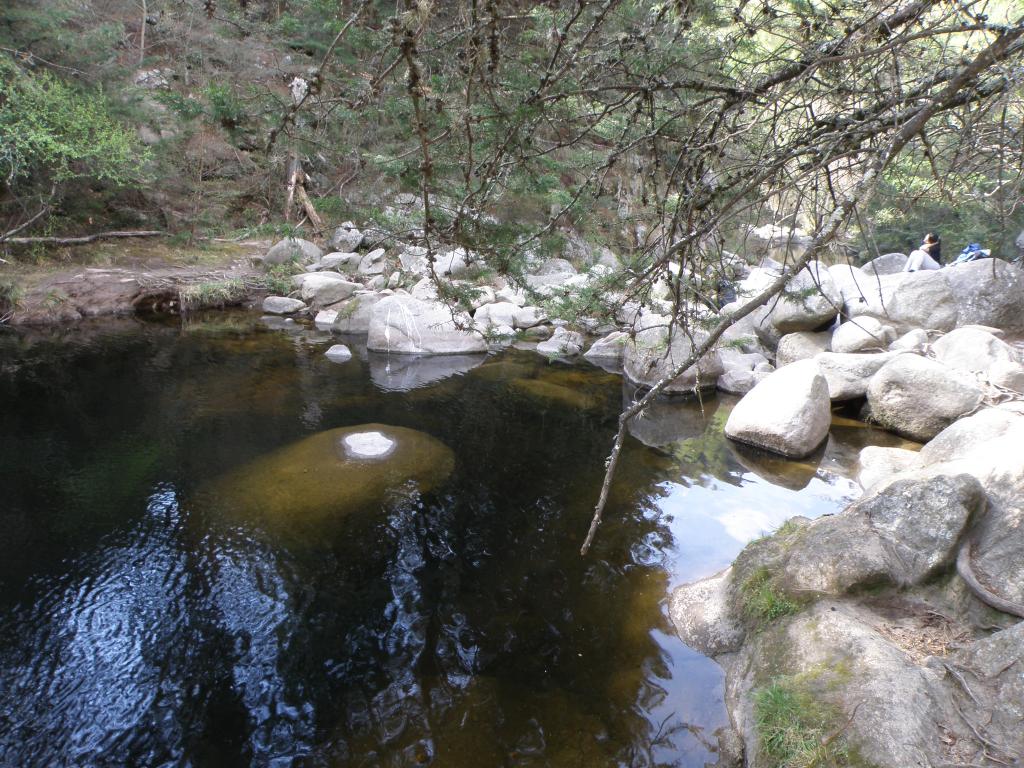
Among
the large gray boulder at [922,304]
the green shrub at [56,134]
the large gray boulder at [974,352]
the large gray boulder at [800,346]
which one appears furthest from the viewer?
the green shrub at [56,134]

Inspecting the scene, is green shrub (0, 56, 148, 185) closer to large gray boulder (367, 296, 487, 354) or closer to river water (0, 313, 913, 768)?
river water (0, 313, 913, 768)

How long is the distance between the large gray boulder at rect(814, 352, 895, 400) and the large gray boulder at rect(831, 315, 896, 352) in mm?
643

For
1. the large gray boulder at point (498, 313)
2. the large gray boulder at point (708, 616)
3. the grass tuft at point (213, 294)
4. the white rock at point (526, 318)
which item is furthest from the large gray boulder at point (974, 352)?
the grass tuft at point (213, 294)

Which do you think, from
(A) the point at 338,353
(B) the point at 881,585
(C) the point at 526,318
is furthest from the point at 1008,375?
(A) the point at 338,353

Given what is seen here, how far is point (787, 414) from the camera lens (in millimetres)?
7371

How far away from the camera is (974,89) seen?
1.75m

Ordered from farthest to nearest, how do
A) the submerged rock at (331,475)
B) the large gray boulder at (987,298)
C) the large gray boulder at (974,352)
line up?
the large gray boulder at (987,298)
the large gray boulder at (974,352)
the submerged rock at (331,475)

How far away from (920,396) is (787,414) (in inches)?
65.7

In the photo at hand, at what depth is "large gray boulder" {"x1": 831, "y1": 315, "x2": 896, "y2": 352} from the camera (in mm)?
9336

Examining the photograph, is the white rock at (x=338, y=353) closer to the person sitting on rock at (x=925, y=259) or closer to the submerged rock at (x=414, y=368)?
the submerged rock at (x=414, y=368)

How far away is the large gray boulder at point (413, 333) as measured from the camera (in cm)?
1138

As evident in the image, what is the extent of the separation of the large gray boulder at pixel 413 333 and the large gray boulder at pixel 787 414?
207 inches

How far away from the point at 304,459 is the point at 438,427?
1.96m

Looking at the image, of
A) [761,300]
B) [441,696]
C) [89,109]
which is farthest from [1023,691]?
[89,109]
